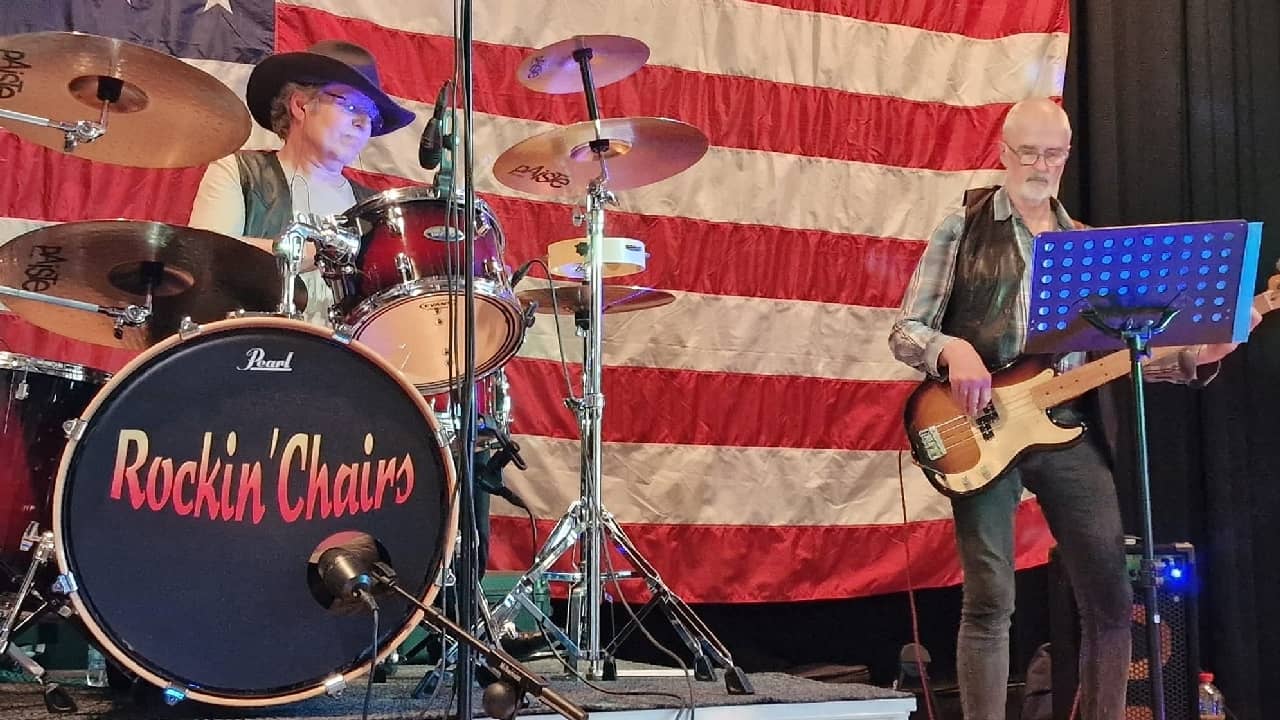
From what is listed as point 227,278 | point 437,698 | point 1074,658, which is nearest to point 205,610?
point 437,698

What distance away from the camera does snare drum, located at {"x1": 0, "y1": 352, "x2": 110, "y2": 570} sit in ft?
6.57

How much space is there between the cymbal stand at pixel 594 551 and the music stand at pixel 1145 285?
940 millimetres

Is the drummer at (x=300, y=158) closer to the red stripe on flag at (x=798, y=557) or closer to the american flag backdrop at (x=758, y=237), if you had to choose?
the american flag backdrop at (x=758, y=237)

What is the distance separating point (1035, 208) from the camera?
284cm

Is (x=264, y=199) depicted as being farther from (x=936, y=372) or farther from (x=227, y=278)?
(x=936, y=372)

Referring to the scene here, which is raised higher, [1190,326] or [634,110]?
[634,110]

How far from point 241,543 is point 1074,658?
91.3 inches

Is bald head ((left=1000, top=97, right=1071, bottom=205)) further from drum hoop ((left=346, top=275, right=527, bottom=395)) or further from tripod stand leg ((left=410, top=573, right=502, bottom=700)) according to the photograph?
tripod stand leg ((left=410, top=573, right=502, bottom=700))

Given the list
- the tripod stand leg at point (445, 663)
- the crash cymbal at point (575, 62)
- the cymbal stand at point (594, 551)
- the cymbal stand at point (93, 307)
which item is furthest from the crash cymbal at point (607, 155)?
the tripod stand leg at point (445, 663)

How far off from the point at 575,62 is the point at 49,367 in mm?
1487

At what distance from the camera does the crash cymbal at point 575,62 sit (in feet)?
9.34

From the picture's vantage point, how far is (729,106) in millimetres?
3980

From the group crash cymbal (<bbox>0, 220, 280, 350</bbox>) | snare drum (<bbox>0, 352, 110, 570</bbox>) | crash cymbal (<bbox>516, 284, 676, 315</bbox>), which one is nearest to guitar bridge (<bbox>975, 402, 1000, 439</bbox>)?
crash cymbal (<bbox>516, 284, 676, 315</bbox>)

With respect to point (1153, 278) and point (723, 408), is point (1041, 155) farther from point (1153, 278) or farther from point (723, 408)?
point (723, 408)
